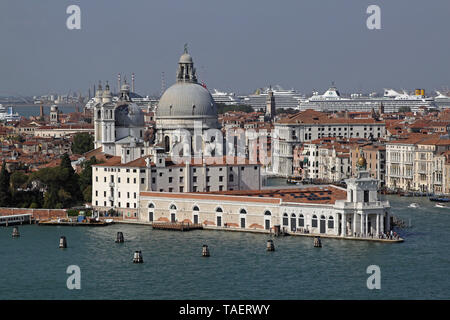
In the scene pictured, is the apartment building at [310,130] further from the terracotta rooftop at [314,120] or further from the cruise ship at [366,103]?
the cruise ship at [366,103]

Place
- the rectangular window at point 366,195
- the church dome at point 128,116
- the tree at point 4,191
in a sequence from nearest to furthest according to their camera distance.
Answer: the rectangular window at point 366,195 → the tree at point 4,191 → the church dome at point 128,116

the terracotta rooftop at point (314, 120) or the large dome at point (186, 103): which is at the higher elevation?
the large dome at point (186, 103)

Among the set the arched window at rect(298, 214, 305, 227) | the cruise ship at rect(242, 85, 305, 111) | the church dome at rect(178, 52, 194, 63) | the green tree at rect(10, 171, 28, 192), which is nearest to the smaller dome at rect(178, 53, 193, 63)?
the church dome at rect(178, 52, 194, 63)

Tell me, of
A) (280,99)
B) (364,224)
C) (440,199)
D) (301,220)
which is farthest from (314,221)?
(280,99)

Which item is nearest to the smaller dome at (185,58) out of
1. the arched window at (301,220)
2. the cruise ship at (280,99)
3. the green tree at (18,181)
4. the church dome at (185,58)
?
the church dome at (185,58)

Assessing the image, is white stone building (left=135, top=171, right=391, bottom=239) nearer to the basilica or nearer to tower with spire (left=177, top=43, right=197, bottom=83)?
the basilica

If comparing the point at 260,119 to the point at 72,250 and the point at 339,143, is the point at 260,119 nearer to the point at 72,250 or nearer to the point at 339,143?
the point at 339,143

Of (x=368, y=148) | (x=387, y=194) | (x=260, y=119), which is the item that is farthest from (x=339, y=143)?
(x=260, y=119)
